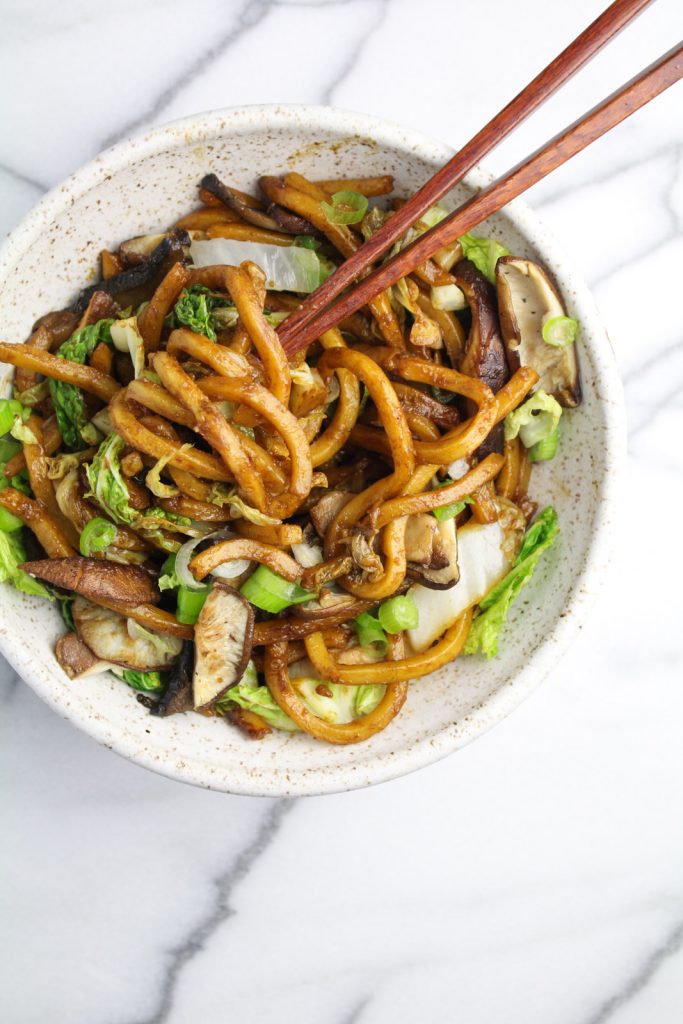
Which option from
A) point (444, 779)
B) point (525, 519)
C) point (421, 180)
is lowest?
point (444, 779)

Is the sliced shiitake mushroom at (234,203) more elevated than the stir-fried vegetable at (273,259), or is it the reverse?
the sliced shiitake mushroom at (234,203)

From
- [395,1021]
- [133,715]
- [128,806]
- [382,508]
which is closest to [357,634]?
[382,508]

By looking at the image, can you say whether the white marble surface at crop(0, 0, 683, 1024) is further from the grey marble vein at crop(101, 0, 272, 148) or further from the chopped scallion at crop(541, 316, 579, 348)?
the chopped scallion at crop(541, 316, 579, 348)

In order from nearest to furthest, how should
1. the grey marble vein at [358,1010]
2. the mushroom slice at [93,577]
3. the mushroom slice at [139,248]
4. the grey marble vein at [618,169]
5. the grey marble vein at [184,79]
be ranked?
the mushroom slice at [93,577], the mushroom slice at [139,248], the grey marble vein at [184,79], the grey marble vein at [618,169], the grey marble vein at [358,1010]

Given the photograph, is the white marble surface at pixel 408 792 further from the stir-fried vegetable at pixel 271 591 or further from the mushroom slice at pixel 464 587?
the stir-fried vegetable at pixel 271 591

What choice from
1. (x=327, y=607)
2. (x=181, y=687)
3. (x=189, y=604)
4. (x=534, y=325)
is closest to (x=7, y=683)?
(x=181, y=687)

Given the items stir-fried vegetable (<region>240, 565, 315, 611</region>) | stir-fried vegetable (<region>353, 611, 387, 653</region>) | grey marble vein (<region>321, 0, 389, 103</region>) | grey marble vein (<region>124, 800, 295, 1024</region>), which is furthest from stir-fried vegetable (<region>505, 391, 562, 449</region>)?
grey marble vein (<region>124, 800, 295, 1024</region>)

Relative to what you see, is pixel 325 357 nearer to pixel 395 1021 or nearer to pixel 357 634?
pixel 357 634

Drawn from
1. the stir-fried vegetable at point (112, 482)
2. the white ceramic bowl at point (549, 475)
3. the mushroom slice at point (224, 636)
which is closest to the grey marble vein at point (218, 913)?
the white ceramic bowl at point (549, 475)
